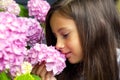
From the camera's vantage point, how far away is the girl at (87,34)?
31.9 inches

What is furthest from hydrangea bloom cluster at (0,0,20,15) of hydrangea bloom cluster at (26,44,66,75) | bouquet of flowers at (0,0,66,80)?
hydrangea bloom cluster at (26,44,66,75)

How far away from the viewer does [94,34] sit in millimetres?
851

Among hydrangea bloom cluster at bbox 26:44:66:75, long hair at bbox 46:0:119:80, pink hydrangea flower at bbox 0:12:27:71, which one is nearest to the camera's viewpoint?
pink hydrangea flower at bbox 0:12:27:71

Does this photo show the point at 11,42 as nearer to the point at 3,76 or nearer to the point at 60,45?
the point at 3,76

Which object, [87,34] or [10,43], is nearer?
[10,43]

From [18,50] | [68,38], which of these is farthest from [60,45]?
[18,50]

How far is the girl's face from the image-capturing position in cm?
80

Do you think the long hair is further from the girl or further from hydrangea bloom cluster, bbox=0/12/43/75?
hydrangea bloom cluster, bbox=0/12/43/75

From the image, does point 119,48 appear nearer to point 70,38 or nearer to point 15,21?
point 70,38

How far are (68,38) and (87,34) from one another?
7 centimetres

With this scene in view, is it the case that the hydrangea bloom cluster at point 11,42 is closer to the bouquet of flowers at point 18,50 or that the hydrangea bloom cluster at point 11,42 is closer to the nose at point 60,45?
the bouquet of flowers at point 18,50

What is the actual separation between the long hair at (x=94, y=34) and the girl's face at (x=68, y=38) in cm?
2

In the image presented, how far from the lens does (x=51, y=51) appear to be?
629 mm

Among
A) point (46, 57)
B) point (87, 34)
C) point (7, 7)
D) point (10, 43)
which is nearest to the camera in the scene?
point (10, 43)
